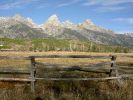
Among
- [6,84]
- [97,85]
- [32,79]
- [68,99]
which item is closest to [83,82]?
[97,85]

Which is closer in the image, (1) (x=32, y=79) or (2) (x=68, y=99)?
(2) (x=68, y=99)

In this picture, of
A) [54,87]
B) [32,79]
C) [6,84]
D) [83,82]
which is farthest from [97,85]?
[6,84]

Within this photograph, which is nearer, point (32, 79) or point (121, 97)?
point (121, 97)

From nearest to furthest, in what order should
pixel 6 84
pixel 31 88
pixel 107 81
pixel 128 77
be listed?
pixel 31 88 → pixel 6 84 → pixel 107 81 → pixel 128 77

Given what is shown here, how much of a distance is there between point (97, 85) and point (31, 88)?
343 centimetres

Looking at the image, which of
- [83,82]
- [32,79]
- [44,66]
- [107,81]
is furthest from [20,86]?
[107,81]

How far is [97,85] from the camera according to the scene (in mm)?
15836

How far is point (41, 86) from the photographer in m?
15.0

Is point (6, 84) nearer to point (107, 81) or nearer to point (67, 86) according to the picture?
point (67, 86)

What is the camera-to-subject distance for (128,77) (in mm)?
17938

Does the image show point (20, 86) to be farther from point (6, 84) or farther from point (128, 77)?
point (128, 77)

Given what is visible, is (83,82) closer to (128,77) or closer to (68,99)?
(128,77)

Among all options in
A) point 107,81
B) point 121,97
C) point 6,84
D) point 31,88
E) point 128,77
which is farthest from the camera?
point 128,77

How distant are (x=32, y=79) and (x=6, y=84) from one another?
160 cm
